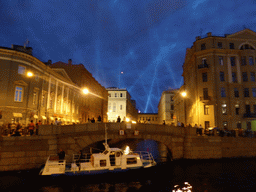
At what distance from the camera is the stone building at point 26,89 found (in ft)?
94.9

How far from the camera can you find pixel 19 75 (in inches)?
1204

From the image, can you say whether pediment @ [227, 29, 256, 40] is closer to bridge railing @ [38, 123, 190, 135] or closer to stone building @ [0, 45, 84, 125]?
bridge railing @ [38, 123, 190, 135]

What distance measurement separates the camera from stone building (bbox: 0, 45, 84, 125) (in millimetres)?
28938

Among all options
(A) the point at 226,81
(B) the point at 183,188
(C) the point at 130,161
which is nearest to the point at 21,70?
(C) the point at 130,161

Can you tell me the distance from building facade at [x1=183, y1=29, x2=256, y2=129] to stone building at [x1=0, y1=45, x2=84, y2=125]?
3218 cm

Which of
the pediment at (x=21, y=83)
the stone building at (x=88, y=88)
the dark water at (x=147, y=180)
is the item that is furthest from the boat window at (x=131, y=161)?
the stone building at (x=88, y=88)

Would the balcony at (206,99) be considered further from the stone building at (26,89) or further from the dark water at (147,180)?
the stone building at (26,89)

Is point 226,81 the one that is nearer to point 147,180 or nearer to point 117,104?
point 147,180

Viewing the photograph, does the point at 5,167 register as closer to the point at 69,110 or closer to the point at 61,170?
the point at 61,170

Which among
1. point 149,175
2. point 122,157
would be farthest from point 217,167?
point 122,157

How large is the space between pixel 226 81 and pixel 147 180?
3345 cm

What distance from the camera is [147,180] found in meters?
19.1

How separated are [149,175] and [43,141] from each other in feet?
40.5

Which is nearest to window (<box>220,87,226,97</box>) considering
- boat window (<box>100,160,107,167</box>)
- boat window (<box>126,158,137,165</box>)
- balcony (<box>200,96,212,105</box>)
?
balcony (<box>200,96,212,105</box>)
